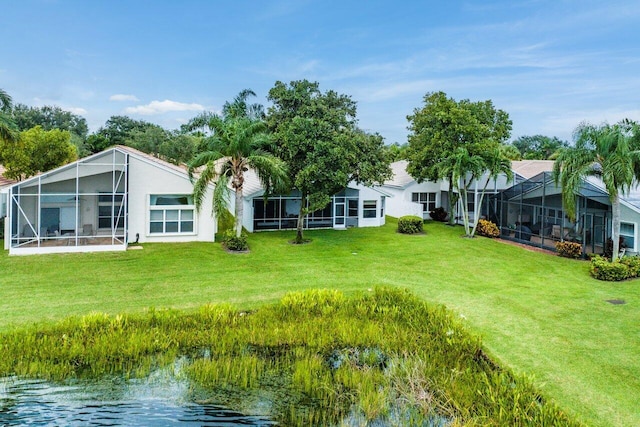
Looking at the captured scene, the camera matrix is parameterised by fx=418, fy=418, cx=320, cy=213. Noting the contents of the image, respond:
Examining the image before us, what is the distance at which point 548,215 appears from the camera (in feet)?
71.4

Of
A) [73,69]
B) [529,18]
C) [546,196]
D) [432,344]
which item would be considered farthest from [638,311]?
[73,69]

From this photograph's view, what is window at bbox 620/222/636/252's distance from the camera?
17.9 m

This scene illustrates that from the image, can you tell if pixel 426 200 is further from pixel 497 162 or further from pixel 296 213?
pixel 296 213

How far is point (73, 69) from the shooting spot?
2861 cm

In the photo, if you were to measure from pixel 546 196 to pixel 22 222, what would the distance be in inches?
998

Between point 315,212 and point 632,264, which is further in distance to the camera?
point 315,212

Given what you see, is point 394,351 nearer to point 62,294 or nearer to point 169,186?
point 62,294

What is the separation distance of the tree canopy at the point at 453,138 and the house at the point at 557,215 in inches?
94.9

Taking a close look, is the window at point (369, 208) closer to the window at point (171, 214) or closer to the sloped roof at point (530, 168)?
the sloped roof at point (530, 168)

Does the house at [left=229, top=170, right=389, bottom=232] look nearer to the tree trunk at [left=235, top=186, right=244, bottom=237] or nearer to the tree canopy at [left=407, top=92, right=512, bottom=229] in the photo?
the tree canopy at [left=407, top=92, right=512, bottom=229]

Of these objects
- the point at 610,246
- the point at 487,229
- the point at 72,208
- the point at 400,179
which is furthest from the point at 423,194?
the point at 72,208

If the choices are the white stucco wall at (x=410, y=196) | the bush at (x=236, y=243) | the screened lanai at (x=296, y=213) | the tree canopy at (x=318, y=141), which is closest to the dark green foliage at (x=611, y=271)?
the tree canopy at (x=318, y=141)

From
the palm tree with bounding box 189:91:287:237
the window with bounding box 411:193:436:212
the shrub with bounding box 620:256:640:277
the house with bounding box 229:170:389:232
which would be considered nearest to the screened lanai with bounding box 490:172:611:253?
the shrub with bounding box 620:256:640:277

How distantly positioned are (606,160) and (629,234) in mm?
4448
